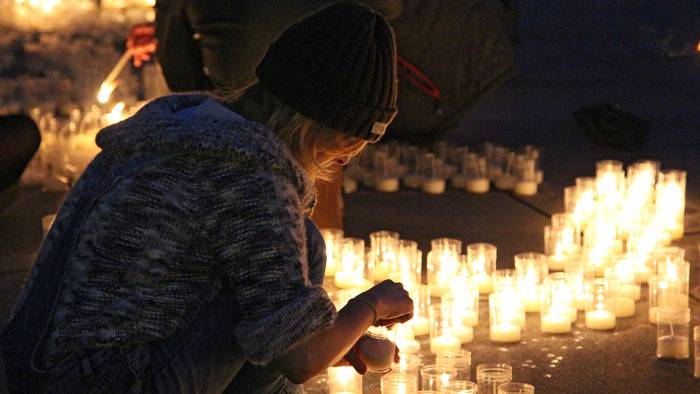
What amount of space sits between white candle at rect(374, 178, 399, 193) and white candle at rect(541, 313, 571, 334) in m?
2.42

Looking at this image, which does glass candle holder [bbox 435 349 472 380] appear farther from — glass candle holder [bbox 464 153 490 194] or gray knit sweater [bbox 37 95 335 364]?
glass candle holder [bbox 464 153 490 194]

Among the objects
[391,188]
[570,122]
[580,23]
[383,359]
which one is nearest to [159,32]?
A: [391,188]

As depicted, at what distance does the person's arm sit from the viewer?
10.1ft

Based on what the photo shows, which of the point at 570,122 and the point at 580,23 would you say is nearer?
the point at 570,122

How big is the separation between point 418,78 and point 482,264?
7.85ft

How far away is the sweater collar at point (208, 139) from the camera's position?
294cm

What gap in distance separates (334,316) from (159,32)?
169 inches

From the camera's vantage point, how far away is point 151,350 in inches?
122

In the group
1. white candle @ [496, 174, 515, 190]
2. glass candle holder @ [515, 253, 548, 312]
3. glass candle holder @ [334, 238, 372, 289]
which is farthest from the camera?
white candle @ [496, 174, 515, 190]

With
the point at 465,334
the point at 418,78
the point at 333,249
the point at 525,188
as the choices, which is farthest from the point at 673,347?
the point at 418,78

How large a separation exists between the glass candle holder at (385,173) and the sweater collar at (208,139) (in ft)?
14.1

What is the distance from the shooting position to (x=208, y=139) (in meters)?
2.94


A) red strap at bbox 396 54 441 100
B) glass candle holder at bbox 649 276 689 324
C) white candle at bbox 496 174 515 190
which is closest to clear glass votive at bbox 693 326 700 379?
glass candle holder at bbox 649 276 689 324

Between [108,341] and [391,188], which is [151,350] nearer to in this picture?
[108,341]
